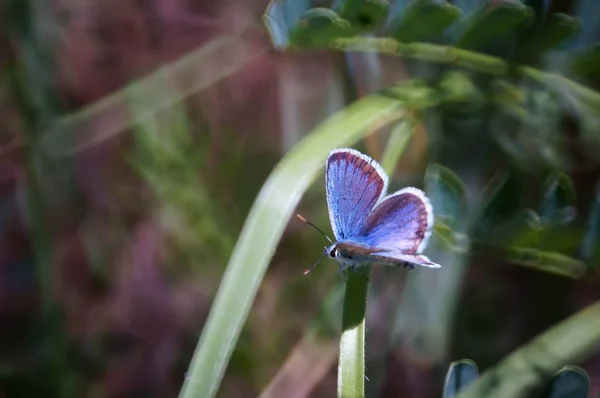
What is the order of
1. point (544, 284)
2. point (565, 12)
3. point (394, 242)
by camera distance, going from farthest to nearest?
1. point (544, 284)
2. point (565, 12)
3. point (394, 242)

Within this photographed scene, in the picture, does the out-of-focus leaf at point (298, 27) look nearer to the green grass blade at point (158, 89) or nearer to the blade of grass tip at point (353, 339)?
the blade of grass tip at point (353, 339)

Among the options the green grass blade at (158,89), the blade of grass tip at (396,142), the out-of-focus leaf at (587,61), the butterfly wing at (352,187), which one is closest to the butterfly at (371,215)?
the butterfly wing at (352,187)

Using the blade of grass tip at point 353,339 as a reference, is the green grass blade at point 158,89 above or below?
above

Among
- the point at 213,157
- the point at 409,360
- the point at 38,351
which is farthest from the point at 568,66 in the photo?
the point at 38,351

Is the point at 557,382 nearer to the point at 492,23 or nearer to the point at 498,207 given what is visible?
the point at 498,207

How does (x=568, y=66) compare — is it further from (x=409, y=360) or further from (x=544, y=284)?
(x=409, y=360)

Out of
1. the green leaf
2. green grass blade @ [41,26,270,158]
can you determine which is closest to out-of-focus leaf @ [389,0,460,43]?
the green leaf
